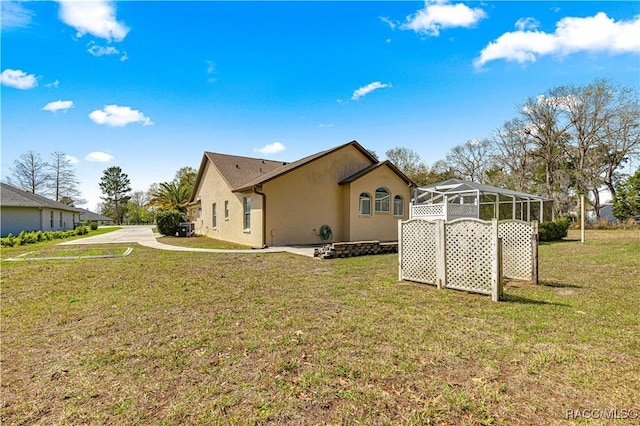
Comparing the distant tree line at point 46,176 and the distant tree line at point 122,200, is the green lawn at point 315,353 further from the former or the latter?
the distant tree line at point 122,200

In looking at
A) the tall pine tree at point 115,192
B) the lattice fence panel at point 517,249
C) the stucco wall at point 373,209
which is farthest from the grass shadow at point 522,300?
the tall pine tree at point 115,192

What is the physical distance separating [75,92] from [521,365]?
54.5 ft

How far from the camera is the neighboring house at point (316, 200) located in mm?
14969

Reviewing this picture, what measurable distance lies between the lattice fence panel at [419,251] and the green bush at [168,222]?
2197cm

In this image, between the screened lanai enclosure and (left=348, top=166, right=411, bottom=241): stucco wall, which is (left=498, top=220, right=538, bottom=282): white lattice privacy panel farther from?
(left=348, top=166, right=411, bottom=241): stucco wall

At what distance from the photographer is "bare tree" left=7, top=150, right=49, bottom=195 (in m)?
41.9

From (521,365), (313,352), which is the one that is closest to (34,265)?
(313,352)

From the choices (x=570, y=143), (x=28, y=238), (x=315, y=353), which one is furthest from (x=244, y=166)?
(x=570, y=143)

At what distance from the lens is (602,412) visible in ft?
7.78

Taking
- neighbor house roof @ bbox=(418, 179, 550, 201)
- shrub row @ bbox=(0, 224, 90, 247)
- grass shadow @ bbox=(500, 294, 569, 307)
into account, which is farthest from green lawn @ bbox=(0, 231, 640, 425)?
shrub row @ bbox=(0, 224, 90, 247)

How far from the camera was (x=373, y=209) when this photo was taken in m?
17.1

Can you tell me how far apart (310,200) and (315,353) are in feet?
41.4

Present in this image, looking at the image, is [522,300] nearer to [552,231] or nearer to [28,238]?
[552,231]

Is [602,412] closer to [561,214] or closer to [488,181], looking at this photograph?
[561,214]
